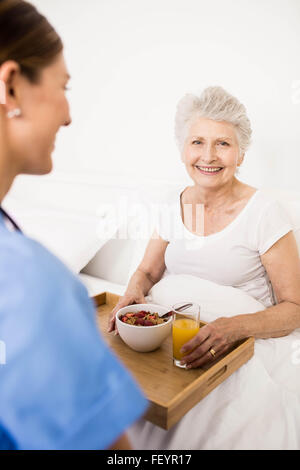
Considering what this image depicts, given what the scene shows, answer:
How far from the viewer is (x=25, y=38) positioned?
2.01 feet

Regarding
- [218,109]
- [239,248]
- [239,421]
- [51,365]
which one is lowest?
[239,421]

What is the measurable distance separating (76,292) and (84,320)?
0.04m

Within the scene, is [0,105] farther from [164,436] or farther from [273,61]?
[273,61]

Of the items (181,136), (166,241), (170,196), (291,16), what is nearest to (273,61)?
(291,16)

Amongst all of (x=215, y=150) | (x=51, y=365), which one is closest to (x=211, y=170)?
(x=215, y=150)

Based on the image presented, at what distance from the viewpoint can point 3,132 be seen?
2.03ft

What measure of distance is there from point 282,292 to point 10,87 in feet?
3.49

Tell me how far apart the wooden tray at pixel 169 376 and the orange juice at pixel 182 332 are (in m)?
0.04

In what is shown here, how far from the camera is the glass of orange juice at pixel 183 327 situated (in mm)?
1033

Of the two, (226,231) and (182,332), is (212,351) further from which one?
(226,231)

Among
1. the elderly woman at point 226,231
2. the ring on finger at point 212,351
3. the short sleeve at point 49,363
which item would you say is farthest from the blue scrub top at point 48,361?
the elderly woman at point 226,231

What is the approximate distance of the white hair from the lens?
145 centimetres

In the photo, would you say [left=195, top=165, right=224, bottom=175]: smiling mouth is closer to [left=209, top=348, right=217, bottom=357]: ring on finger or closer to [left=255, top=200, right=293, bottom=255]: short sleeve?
[left=255, top=200, right=293, bottom=255]: short sleeve

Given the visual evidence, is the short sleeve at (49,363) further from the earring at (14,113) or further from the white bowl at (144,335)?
the white bowl at (144,335)
